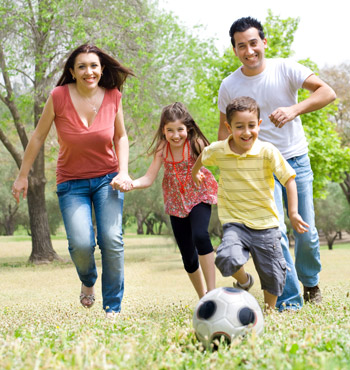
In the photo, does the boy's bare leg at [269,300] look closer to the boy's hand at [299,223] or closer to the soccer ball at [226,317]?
the boy's hand at [299,223]

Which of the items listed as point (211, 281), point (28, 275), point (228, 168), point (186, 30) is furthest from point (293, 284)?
point (186, 30)

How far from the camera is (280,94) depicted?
5.64 metres

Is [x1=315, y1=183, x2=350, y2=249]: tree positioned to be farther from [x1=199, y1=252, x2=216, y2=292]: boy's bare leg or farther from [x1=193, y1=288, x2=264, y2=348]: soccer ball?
[x1=193, y1=288, x2=264, y2=348]: soccer ball

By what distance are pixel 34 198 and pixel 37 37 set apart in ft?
18.7

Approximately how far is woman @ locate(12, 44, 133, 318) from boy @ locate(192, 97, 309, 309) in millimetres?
1119

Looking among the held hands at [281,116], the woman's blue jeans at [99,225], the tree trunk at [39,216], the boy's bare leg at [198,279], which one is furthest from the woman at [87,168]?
the tree trunk at [39,216]

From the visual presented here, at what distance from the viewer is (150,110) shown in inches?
750

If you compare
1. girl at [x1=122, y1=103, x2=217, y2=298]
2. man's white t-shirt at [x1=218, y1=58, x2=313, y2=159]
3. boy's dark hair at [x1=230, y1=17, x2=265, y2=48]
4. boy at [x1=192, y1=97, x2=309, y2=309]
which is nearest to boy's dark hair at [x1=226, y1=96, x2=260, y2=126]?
boy at [x1=192, y1=97, x2=309, y2=309]

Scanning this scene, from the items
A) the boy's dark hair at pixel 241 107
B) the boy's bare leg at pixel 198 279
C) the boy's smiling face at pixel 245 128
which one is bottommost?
the boy's bare leg at pixel 198 279

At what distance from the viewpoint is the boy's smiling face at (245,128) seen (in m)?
4.91

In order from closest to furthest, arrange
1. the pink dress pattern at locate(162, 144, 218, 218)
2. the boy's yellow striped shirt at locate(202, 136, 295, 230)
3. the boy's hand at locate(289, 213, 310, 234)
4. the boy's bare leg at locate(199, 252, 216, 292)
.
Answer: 1. the boy's hand at locate(289, 213, 310, 234)
2. the boy's yellow striped shirt at locate(202, 136, 295, 230)
3. the boy's bare leg at locate(199, 252, 216, 292)
4. the pink dress pattern at locate(162, 144, 218, 218)

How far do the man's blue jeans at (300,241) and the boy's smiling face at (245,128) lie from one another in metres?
0.87

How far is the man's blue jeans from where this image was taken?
223 inches

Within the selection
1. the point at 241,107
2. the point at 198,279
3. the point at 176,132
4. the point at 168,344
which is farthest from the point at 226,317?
the point at 176,132
